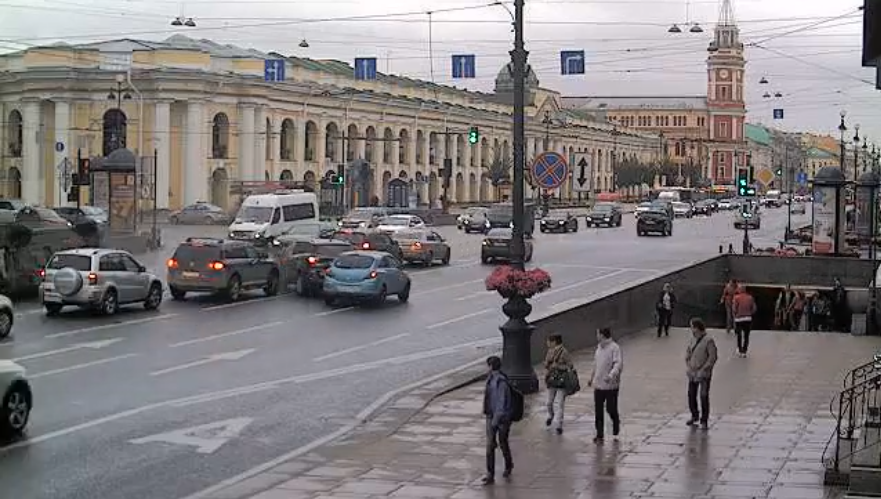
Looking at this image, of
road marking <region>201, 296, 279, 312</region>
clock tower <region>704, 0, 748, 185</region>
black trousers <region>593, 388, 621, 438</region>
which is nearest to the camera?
black trousers <region>593, 388, 621, 438</region>

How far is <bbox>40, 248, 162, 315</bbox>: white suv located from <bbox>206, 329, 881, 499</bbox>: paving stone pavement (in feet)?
39.9

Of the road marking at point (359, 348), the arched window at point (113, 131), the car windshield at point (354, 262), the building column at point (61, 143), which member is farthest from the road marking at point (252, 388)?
the building column at point (61, 143)

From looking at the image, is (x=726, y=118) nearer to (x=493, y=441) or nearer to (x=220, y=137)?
(x=220, y=137)

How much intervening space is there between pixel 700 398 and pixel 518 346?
323 centimetres

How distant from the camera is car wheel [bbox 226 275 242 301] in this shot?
35375mm

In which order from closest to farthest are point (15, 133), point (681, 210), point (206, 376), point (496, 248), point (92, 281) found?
1. point (206, 376)
2. point (92, 281)
3. point (496, 248)
4. point (15, 133)
5. point (681, 210)

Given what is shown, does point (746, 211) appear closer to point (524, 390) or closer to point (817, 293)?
point (817, 293)

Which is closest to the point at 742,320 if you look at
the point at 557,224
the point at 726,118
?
the point at 557,224

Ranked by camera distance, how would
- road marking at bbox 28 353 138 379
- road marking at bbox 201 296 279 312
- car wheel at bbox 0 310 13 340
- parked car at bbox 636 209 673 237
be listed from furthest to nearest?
1. parked car at bbox 636 209 673 237
2. road marking at bbox 201 296 279 312
3. car wheel at bbox 0 310 13 340
4. road marking at bbox 28 353 138 379

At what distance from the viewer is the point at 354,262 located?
117 feet

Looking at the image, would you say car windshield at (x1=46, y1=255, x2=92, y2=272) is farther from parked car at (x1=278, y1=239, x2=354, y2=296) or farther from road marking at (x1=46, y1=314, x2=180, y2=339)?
parked car at (x1=278, y1=239, x2=354, y2=296)

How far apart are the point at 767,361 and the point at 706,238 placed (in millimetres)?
49225

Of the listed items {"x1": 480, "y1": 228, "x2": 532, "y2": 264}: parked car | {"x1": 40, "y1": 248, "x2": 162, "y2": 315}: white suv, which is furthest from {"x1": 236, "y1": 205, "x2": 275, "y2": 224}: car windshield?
{"x1": 40, "y1": 248, "x2": 162, "y2": 315}: white suv

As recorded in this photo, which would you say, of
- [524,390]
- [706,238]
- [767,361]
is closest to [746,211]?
[706,238]
